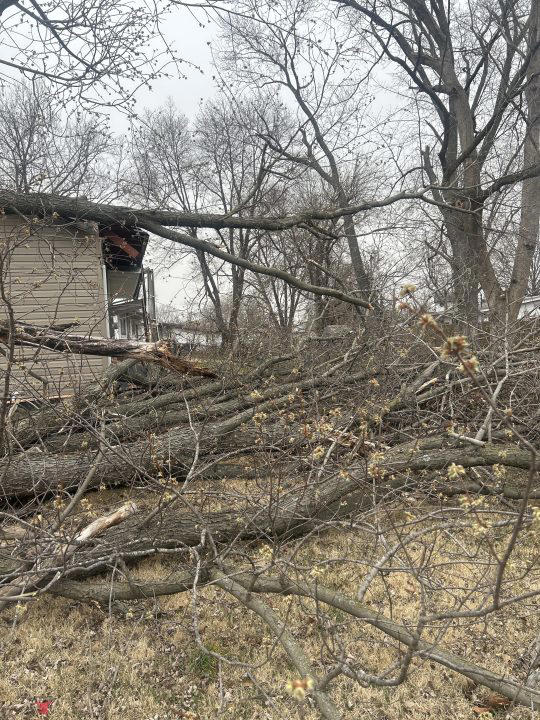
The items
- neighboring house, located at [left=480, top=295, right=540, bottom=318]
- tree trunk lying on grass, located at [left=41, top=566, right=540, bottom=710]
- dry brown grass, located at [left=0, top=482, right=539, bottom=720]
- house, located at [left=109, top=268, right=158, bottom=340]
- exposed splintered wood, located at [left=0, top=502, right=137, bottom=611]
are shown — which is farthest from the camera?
house, located at [left=109, top=268, right=158, bottom=340]

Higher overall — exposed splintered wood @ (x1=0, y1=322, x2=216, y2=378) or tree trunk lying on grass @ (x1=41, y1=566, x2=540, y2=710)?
exposed splintered wood @ (x1=0, y1=322, x2=216, y2=378)

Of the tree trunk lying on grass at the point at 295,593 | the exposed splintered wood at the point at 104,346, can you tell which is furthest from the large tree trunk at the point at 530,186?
the tree trunk lying on grass at the point at 295,593

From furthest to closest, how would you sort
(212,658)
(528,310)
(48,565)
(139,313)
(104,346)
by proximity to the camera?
(139,313) → (528,310) → (104,346) → (48,565) → (212,658)

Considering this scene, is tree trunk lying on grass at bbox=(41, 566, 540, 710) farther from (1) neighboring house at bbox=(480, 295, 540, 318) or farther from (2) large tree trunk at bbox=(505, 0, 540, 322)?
(2) large tree trunk at bbox=(505, 0, 540, 322)

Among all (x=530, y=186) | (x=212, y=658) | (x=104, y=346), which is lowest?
(x=212, y=658)

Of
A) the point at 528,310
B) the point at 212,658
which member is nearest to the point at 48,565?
the point at 212,658

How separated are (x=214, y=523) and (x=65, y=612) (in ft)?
3.75

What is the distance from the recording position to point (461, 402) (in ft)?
17.7

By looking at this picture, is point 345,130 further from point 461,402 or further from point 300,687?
point 300,687

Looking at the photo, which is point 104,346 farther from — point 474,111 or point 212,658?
point 474,111

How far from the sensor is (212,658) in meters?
2.88

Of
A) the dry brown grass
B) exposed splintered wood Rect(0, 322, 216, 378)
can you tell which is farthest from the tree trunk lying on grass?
exposed splintered wood Rect(0, 322, 216, 378)

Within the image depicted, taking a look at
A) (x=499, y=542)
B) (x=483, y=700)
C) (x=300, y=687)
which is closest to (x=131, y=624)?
(x=483, y=700)

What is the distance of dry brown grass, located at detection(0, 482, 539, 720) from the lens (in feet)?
8.34
